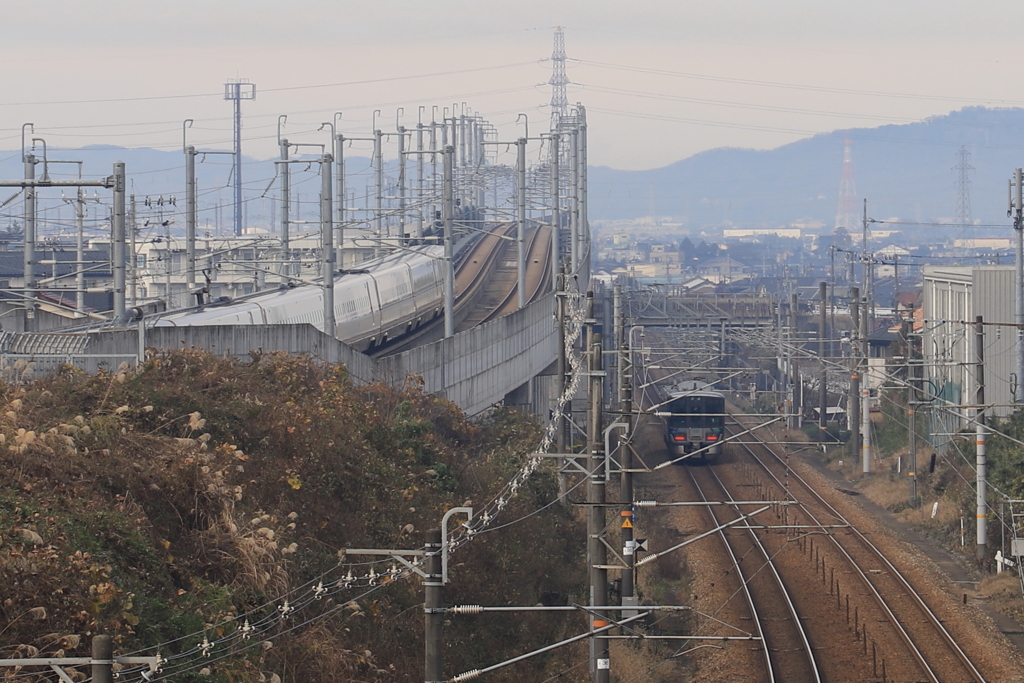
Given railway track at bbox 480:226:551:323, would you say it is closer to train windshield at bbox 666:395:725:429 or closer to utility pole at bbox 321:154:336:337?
train windshield at bbox 666:395:725:429

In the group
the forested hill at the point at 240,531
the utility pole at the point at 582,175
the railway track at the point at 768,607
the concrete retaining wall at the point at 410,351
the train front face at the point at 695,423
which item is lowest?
the railway track at the point at 768,607

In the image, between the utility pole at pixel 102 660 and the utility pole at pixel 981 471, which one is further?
the utility pole at pixel 981 471

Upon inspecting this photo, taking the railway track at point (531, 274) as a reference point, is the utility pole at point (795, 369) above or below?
below

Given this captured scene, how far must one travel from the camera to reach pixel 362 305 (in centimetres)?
3180

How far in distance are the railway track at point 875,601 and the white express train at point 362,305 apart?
8.82 meters

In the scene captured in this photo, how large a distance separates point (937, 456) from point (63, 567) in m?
26.3

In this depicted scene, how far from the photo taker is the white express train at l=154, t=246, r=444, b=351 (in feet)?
79.9

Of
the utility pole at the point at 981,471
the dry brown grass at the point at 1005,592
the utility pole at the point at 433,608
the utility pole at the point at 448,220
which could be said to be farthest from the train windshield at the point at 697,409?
the utility pole at the point at 433,608

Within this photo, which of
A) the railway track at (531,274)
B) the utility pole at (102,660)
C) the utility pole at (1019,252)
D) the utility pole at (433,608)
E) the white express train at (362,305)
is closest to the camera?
the utility pole at (102,660)

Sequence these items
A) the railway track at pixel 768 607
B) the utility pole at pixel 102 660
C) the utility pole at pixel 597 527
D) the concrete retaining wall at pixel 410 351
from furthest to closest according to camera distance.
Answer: the railway track at pixel 768 607
the concrete retaining wall at pixel 410 351
the utility pole at pixel 597 527
the utility pole at pixel 102 660

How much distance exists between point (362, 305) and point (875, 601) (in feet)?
49.5

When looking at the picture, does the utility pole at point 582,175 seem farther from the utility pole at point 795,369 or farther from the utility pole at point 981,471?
the utility pole at point 981,471

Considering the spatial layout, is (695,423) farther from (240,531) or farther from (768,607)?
(240,531)

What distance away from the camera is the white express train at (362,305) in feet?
79.9
